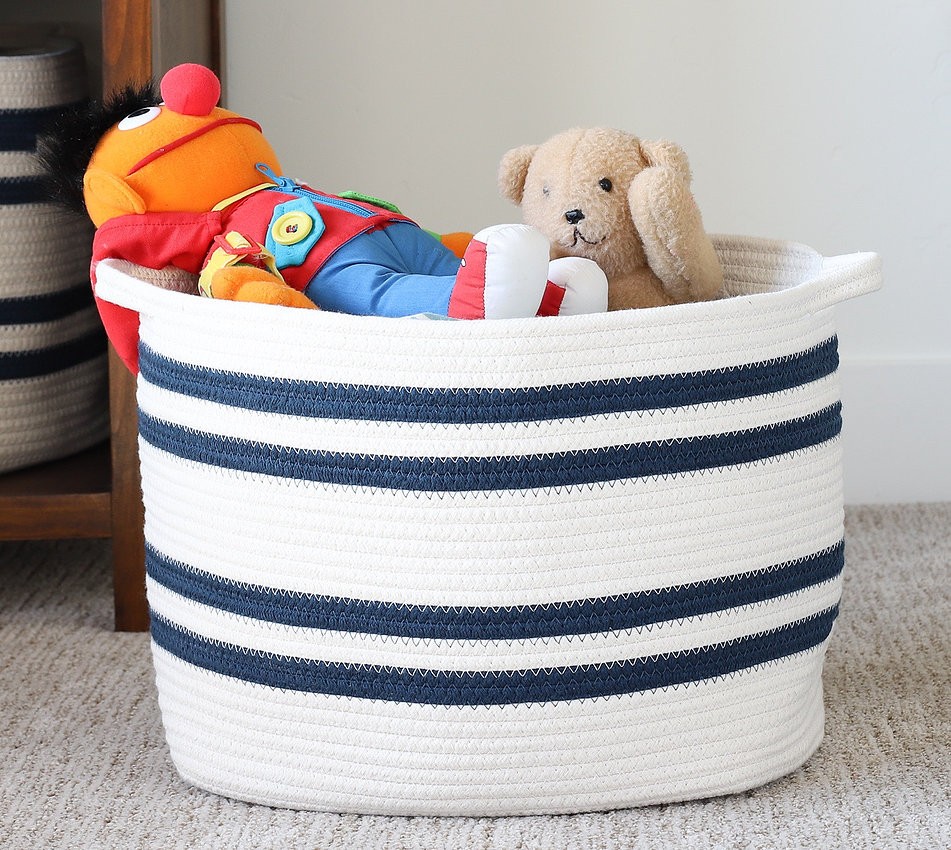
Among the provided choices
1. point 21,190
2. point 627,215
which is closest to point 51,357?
point 21,190

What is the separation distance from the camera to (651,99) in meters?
1.34

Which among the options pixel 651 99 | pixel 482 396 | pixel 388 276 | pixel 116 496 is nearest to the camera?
pixel 482 396

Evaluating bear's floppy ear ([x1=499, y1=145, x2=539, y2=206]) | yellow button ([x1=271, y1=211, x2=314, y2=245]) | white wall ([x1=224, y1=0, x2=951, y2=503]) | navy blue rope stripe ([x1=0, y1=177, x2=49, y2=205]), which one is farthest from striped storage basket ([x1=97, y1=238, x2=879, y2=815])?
white wall ([x1=224, y1=0, x2=951, y2=503])

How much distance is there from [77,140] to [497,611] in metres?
0.48

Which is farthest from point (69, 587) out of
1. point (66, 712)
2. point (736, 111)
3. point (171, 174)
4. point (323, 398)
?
point (736, 111)

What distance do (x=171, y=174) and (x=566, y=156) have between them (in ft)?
0.93

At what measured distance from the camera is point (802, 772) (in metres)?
0.84

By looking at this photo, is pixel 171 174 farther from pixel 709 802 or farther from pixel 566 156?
pixel 709 802

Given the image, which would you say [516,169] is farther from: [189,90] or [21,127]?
[21,127]

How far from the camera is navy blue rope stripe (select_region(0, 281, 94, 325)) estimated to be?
1137 mm

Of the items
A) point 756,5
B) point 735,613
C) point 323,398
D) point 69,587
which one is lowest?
point 69,587

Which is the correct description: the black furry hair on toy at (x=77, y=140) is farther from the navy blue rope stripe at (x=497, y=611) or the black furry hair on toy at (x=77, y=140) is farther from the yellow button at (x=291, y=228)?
the navy blue rope stripe at (x=497, y=611)

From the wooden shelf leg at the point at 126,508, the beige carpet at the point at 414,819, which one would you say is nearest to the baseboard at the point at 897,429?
the beige carpet at the point at 414,819

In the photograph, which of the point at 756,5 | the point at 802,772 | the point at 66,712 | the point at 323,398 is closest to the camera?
the point at 323,398
